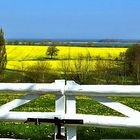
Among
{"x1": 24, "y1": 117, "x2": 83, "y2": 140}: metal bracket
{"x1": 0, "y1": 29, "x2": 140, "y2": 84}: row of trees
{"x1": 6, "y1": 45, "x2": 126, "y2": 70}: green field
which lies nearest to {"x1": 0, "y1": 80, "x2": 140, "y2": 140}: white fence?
{"x1": 24, "y1": 117, "x2": 83, "y2": 140}: metal bracket

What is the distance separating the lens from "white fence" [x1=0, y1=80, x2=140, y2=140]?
24.0ft

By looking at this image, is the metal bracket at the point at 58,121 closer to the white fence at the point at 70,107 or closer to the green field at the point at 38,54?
the white fence at the point at 70,107

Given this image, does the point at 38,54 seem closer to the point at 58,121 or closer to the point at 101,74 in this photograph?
the point at 101,74

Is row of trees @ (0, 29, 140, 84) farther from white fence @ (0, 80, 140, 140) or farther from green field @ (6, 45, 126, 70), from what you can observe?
white fence @ (0, 80, 140, 140)

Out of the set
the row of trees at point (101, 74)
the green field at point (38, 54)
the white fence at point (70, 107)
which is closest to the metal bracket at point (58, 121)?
the white fence at point (70, 107)

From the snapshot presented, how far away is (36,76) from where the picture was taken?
215ft

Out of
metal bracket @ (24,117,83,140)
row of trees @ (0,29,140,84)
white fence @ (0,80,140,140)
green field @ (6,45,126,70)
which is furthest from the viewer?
green field @ (6,45,126,70)

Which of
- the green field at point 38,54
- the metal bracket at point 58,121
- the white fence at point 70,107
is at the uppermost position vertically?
the white fence at point 70,107

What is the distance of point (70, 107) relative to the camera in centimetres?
759

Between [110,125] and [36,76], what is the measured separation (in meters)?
58.2

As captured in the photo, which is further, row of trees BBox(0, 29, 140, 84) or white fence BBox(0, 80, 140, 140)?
row of trees BBox(0, 29, 140, 84)

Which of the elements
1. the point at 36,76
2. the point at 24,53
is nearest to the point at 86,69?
the point at 36,76


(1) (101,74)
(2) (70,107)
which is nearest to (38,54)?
(1) (101,74)

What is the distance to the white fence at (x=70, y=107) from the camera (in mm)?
7309
